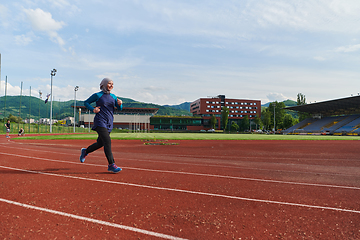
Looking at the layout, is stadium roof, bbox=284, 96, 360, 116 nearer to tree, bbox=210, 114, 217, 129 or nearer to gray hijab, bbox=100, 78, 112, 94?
tree, bbox=210, 114, 217, 129

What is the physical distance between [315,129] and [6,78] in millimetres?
85299

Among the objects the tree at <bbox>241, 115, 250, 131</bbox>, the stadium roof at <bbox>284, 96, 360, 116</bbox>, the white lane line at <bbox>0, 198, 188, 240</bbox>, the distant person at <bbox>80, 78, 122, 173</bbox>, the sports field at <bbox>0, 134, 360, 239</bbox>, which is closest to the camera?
the white lane line at <bbox>0, 198, 188, 240</bbox>

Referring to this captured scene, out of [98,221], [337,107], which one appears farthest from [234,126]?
[98,221]

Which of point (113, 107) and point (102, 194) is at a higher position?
point (113, 107)

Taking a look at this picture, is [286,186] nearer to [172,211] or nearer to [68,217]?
[172,211]

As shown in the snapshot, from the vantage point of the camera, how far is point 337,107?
68125mm

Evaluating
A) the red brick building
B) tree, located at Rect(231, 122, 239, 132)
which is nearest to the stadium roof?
tree, located at Rect(231, 122, 239, 132)

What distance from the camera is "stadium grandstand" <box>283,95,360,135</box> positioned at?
57747 mm

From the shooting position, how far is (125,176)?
6.02 m

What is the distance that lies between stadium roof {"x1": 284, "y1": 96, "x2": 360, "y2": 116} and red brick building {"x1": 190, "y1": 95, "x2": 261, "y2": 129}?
1973 inches

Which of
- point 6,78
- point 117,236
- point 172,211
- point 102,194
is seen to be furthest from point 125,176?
point 6,78

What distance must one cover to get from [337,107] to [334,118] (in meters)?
4.32

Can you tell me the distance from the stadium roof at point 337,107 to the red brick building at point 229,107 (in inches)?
1973

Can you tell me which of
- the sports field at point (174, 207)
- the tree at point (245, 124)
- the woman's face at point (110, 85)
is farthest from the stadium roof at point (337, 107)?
the woman's face at point (110, 85)
